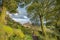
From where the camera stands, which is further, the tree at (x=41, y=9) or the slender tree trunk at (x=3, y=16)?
the tree at (x=41, y=9)

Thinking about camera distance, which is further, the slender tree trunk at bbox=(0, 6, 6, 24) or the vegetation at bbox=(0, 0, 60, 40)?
the vegetation at bbox=(0, 0, 60, 40)

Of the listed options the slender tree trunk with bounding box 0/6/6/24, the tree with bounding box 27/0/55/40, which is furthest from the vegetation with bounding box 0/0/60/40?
the slender tree trunk with bounding box 0/6/6/24

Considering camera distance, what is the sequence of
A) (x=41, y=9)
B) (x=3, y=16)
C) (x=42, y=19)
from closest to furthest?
(x=3, y=16) < (x=41, y=9) < (x=42, y=19)

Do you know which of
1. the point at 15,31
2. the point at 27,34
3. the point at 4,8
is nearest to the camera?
the point at 15,31

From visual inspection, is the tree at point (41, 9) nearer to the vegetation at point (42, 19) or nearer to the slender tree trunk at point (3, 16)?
the vegetation at point (42, 19)

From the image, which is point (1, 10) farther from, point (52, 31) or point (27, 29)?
point (52, 31)

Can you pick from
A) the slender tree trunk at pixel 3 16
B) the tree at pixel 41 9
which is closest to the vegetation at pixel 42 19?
the tree at pixel 41 9

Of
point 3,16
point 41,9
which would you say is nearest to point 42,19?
point 41,9

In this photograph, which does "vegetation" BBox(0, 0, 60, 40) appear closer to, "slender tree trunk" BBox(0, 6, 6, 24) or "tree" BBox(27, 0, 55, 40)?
"tree" BBox(27, 0, 55, 40)

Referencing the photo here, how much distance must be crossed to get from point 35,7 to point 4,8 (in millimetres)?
1710

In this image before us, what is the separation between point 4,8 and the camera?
4.84 metres

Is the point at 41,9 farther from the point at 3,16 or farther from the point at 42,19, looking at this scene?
the point at 3,16

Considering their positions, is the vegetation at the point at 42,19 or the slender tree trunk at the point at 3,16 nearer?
the slender tree trunk at the point at 3,16

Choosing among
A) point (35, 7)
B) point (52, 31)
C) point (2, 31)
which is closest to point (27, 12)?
point (35, 7)
